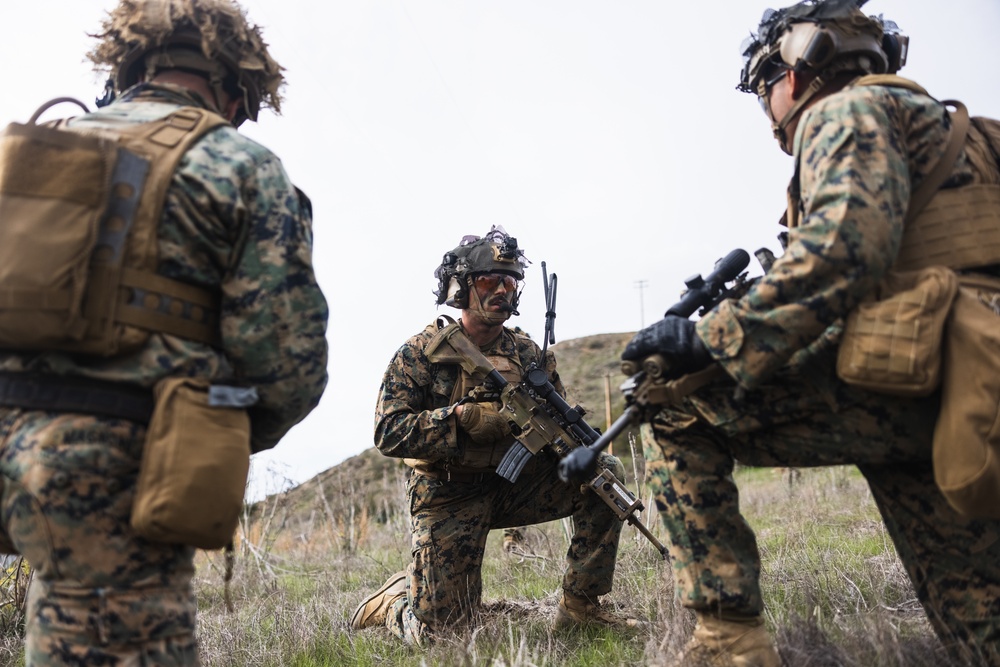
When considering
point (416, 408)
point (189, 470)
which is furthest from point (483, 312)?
point (189, 470)

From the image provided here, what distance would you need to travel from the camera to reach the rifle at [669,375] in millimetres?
2709

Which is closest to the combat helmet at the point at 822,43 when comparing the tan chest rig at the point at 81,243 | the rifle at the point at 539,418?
the rifle at the point at 539,418

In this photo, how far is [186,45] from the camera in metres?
2.92

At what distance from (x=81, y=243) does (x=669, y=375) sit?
1.82 meters

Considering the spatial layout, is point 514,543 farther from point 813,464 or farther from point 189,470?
point 189,470

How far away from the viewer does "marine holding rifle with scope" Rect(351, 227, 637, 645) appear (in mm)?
4691

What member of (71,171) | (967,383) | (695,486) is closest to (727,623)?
(695,486)

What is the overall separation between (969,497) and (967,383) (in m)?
0.32

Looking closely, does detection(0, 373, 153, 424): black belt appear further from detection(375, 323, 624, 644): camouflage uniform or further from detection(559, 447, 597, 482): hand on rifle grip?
detection(375, 323, 624, 644): camouflage uniform

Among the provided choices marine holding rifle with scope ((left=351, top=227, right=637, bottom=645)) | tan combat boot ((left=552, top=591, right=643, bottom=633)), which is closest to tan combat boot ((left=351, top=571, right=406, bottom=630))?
marine holding rifle with scope ((left=351, top=227, right=637, bottom=645))

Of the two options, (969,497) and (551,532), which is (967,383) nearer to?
(969,497)

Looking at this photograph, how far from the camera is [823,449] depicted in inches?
111

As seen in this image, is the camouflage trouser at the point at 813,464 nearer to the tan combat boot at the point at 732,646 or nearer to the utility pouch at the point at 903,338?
the tan combat boot at the point at 732,646

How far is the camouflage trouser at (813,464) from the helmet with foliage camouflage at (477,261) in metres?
2.33
